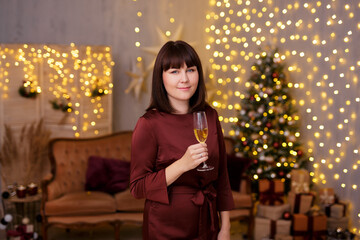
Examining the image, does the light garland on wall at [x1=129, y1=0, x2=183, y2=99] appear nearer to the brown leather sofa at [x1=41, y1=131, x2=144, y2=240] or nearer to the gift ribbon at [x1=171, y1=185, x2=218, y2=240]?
the brown leather sofa at [x1=41, y1=131, x2=144, y2=240]

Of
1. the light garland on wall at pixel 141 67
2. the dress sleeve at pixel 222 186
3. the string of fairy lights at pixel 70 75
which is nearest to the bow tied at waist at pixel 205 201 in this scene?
the dress sleeve at pixel 222 186

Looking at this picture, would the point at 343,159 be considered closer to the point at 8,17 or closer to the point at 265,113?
the point at 265,113

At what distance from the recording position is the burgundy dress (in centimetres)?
173

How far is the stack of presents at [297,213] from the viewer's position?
14.3ft

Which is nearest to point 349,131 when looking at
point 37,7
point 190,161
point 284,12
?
point 284,12

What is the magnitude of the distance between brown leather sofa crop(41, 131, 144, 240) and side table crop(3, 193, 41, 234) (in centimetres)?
28

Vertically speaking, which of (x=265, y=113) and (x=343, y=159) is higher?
(x=265, y=113)

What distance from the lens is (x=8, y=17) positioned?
5883 millimetres

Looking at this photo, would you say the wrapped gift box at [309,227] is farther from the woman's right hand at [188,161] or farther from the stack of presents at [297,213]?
the woman's right hand at [188,161]

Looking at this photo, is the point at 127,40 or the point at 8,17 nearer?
the point at 8,17

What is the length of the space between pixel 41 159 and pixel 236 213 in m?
2.55

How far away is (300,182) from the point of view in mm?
4660

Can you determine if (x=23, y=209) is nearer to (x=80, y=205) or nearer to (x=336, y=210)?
(x=80, y=205)

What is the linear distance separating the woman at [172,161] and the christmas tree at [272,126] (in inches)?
130
